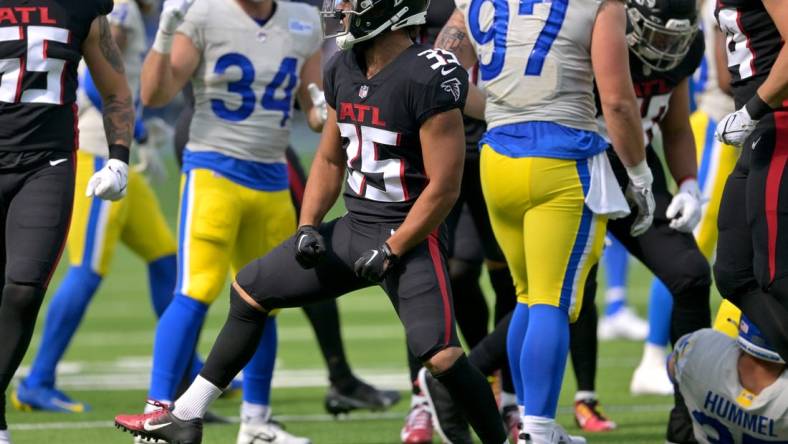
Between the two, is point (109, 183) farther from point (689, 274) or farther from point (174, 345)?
point (689, 274)

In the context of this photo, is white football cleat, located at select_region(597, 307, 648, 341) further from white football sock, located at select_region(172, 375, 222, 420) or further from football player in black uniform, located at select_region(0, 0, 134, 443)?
white football sock, located at select_region(172, 375, 222, 420)

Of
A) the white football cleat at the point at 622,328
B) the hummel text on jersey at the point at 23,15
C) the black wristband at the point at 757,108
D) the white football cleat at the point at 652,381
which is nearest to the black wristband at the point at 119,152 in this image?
the hummel text on jersey at the point at 23,15

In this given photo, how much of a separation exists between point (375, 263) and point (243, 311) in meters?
0.51

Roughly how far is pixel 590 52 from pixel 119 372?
4353 mm

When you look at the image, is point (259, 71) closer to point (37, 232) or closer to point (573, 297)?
point (37, 232)

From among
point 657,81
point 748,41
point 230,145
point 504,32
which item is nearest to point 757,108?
point 748,41

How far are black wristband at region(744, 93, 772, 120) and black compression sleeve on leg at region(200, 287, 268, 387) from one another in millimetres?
1703

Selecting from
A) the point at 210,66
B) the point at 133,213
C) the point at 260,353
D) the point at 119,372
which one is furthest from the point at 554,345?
the point at 119,372

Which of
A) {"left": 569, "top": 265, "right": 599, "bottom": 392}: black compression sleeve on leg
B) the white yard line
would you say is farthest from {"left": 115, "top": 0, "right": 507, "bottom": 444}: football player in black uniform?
the white yard line

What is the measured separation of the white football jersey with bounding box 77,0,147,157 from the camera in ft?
22.9

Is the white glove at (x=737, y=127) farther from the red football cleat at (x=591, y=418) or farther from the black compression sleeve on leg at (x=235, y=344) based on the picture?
the red football cleat at (x=591, y=418)

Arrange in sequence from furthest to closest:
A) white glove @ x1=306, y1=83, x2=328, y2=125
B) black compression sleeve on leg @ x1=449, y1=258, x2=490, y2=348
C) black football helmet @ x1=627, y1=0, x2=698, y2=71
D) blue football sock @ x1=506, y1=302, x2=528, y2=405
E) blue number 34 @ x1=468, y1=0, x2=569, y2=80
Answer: black compression sleeve on leg @ x1=449, y1=258, x2=490, y2=348, white glove @ x1=306, y1=83, x2=328, y2=125, black football helmet @ x1=627, y1=0, x2=698, y2=71, blue football sock @ x1=506, y1=302, x2=528, y2=405, blue number 34 @ x1=468, y1=0, x2=569, y2=80

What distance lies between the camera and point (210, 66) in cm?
580

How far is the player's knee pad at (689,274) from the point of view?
545cm
